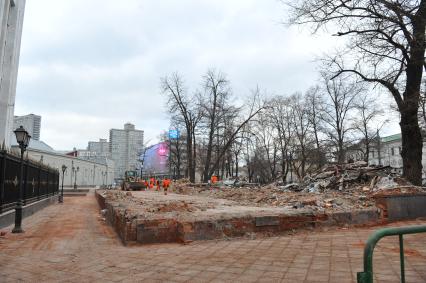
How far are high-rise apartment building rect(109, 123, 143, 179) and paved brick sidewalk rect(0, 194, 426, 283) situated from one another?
396 ft

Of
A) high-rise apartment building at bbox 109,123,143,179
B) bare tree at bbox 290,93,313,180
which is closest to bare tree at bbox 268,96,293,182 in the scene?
bare tree at bbox 290,93,313,180

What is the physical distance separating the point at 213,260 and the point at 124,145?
129382 mm

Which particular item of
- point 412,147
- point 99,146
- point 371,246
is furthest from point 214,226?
point 99,146

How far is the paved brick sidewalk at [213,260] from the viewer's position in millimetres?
5324

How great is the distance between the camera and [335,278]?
5.02m

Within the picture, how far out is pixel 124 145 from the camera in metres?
132

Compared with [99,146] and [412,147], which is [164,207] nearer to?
[412,147]

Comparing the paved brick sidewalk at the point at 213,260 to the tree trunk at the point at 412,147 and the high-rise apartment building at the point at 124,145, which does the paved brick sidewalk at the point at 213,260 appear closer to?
the tree trunk at the point at 412,147

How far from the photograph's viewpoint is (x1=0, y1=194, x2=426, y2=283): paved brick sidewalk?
5.32 metres

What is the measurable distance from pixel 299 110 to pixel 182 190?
22.1 metres

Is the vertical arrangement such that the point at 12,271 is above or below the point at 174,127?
below

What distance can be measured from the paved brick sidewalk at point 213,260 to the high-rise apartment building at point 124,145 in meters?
121

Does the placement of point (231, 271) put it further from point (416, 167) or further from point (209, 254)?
point (416, 167)

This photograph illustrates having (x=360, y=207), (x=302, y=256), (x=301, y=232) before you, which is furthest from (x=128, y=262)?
(x=360, y=207)
